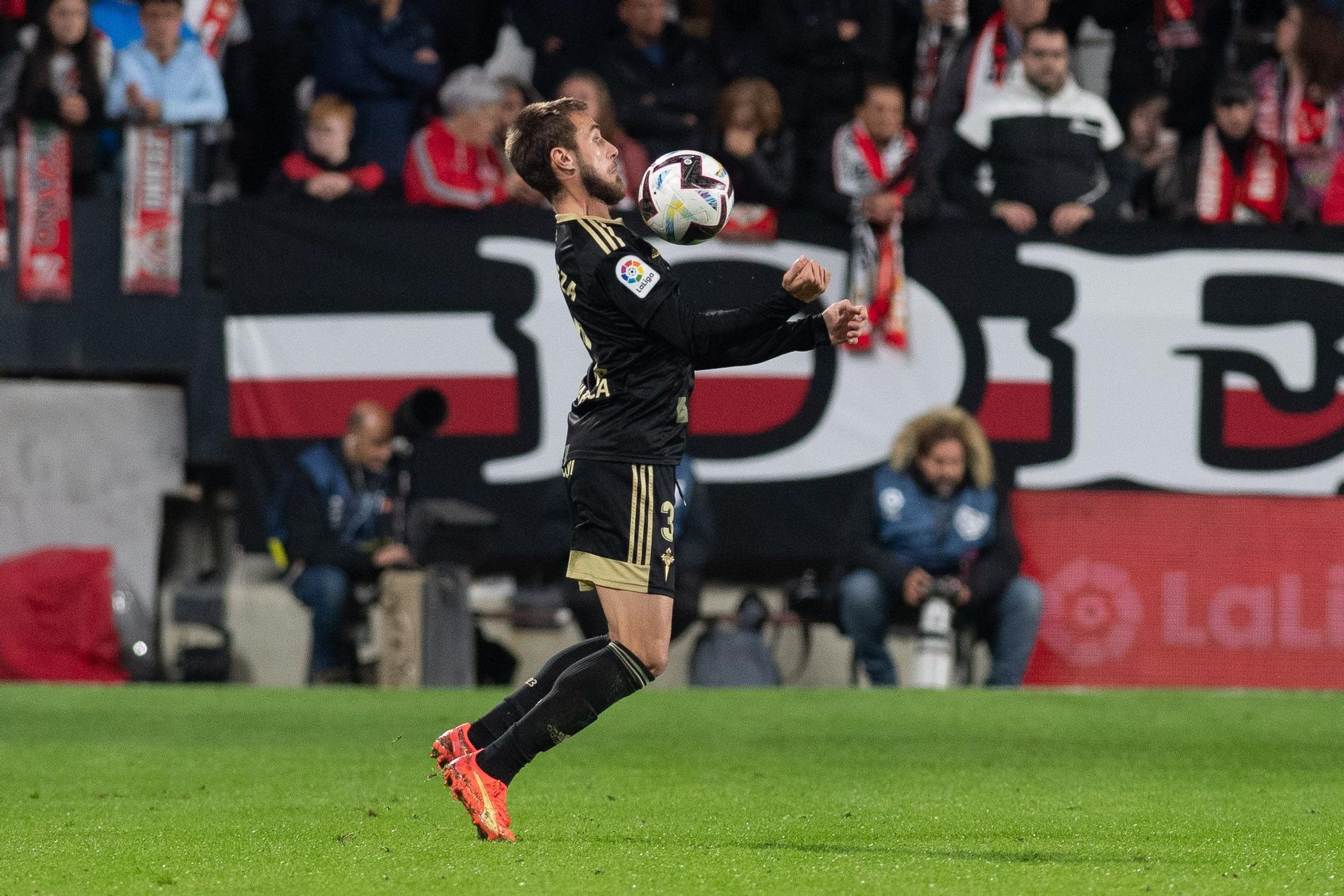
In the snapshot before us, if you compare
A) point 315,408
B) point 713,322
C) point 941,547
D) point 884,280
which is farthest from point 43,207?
point 713,322

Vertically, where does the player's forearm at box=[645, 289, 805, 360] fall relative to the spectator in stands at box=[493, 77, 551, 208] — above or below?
below

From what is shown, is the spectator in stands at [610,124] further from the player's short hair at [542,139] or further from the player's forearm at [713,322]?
the player's forearm at [713,322]

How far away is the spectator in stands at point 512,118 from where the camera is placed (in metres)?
12.9

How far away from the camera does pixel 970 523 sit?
11734 mm

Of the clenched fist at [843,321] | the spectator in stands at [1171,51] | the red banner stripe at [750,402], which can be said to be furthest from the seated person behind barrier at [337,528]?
the clenched fist at [843,321]

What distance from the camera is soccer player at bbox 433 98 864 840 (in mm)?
5555

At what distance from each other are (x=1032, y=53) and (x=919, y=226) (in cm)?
129

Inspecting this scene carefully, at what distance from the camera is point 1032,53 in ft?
41.7

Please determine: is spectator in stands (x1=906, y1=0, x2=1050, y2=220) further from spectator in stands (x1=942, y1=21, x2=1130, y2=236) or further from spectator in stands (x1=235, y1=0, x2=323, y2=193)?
spectator in stands (x1=235, y1=0, x2=323, y2=193)

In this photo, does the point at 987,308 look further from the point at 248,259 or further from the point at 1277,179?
the point at 248,259

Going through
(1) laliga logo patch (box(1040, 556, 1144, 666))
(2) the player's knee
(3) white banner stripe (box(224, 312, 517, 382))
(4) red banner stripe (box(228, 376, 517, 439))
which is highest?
(3) white banner stripe (box(224, 312, 517, 382))

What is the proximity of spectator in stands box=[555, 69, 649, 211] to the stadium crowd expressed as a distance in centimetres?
2

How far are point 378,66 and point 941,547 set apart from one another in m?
4.88

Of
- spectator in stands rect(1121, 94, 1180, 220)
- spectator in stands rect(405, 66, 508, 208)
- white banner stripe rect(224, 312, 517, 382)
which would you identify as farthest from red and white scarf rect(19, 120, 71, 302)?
spectator in stands rect(1121, 94, 1180, 220)
